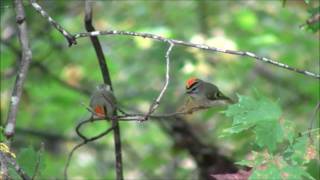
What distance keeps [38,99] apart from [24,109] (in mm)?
222

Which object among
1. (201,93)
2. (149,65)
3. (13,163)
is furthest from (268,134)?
(149,65)

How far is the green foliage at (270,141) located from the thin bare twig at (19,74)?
66 centimetres

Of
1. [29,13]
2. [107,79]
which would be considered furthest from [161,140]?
[107,79]

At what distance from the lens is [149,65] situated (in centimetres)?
498

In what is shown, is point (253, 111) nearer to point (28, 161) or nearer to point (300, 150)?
point (300, 150)

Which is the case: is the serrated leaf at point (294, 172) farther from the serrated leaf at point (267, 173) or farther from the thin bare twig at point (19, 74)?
the thin bare twig at point (19, 74)

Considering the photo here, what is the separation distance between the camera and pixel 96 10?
Answer: 545 cm

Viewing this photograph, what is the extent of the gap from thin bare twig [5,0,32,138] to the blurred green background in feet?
5.49

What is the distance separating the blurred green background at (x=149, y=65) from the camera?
420cm

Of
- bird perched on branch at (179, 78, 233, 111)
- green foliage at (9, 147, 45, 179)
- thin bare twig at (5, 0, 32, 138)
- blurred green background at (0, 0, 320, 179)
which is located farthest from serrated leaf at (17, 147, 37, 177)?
blurred green background at (0, 0, 320, 179)

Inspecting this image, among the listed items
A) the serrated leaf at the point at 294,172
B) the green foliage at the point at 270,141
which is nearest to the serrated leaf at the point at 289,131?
the green foliage at the point at 270,141

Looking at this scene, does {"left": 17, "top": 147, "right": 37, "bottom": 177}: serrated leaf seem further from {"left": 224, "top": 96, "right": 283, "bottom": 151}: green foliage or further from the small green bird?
{"left": 224, "top": 96, "right": 283, "bottom": 151}: green foliage

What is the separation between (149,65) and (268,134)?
3.35 metres

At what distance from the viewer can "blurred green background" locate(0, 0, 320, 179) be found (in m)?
4.20
